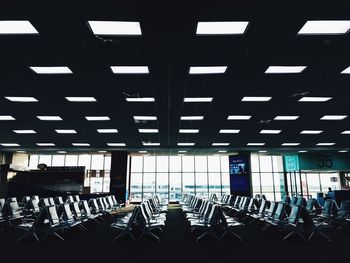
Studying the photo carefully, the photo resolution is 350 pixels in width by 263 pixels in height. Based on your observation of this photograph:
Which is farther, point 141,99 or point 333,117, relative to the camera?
point 333,117

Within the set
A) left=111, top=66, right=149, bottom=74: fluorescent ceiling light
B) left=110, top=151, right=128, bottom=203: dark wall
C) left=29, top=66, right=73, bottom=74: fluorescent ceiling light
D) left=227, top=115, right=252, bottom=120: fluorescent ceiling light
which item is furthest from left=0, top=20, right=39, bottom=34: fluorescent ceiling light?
left=110, top=151, right=128, bottom=203: dark wall

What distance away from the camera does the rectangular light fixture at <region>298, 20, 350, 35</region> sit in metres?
4.29

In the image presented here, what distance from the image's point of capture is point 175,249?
545cm

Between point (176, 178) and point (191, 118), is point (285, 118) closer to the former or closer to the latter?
point (191, 118)

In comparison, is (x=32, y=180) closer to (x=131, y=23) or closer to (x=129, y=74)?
(x=129, y=74)

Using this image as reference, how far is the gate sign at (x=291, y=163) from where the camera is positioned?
19.1 meters

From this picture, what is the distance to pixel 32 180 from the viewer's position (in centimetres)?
1930

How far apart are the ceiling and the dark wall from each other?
22.1 ft

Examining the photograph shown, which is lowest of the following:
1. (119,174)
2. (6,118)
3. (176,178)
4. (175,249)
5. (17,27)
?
(175,249)

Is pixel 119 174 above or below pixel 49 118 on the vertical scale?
below

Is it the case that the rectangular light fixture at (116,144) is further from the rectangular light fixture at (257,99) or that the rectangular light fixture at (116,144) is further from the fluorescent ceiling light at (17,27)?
the fluorescent ceiling light at (17,27)

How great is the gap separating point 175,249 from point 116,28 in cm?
426

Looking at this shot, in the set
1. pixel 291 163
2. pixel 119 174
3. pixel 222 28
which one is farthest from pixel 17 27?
pixel 291 163

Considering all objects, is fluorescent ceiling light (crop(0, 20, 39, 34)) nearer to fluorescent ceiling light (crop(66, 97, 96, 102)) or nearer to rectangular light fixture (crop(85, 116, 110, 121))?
fluorescent ceiling light (crop(66, 97, 96, 102))
